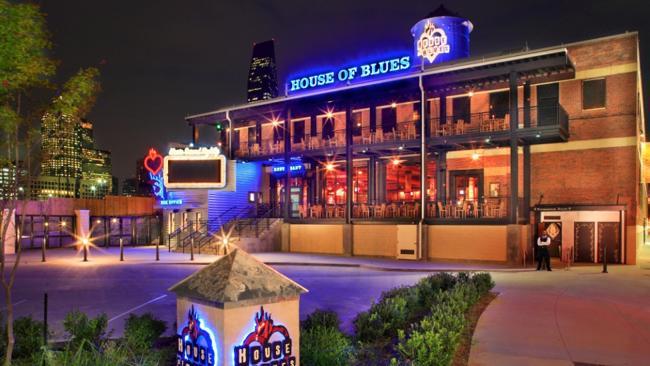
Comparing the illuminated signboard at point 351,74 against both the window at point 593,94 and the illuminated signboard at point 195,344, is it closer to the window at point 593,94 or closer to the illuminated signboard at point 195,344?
the window at point 593,94

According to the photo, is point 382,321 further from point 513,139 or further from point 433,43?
point 433,43

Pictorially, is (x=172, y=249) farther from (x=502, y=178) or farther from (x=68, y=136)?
(x=68, y=136)

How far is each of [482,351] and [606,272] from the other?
15.4 m

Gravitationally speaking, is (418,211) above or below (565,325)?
above

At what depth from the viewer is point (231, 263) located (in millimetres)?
5555

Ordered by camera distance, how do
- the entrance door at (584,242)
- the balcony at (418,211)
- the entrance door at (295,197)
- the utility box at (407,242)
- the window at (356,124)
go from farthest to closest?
the entrance door at (295,197), the window at (356,124), the utility box at (407,242), the balcony at (418,211), the entrance door at (584,242)

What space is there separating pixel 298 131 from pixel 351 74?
24.2 ft

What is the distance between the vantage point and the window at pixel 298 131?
119 ft

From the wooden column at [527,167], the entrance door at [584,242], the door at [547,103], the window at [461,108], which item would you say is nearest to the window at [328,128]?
the window at [461,108]

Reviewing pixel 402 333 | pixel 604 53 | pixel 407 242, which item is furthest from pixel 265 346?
pixel 604 53

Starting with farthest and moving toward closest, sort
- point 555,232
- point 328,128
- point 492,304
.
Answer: point 328,128
point 555,232
point 492,304

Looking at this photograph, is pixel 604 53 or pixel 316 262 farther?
pixel 316 262

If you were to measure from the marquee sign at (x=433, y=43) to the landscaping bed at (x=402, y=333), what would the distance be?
22706mm

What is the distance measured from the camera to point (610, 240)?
25078 mm
